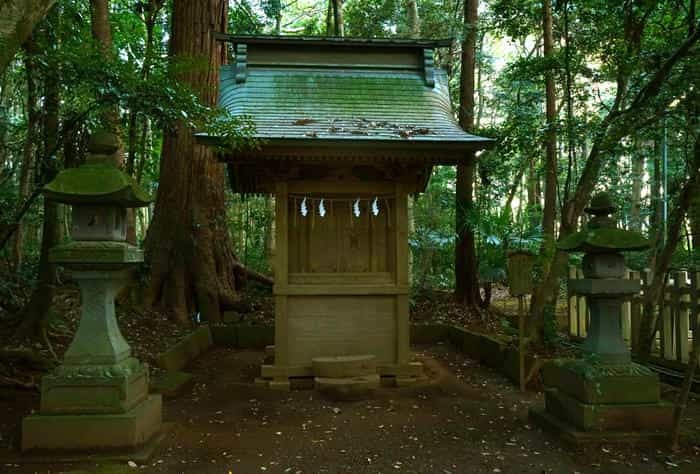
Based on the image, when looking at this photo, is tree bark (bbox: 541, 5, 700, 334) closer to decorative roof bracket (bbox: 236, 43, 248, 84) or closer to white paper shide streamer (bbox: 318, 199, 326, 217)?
white paper shide streamer (bbox: 318, 199, 326, 217)

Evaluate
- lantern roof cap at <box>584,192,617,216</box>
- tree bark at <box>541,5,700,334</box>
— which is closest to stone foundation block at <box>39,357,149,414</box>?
lantern roof cap at <box>584,192,617,216</box>

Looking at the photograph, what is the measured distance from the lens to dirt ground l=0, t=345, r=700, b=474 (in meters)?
4.08

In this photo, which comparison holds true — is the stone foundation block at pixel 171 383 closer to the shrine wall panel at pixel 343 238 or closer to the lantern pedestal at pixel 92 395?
the lantern pedestal at pixel 92 395

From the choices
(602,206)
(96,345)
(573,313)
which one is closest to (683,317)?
(602,206)

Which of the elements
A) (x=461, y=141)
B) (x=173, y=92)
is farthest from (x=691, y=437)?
(x=173, y=92)

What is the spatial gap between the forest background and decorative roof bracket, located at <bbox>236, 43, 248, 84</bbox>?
696 millimetres

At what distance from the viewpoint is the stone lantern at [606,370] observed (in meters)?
4.42

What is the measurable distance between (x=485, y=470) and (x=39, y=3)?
16.4ft

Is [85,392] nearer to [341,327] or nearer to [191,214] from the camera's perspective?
[341,327]

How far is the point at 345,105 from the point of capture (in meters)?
7.03

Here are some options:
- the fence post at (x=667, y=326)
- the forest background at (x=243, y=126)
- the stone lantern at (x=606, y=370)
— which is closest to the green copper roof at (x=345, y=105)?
the forest background at (x=243, y=126)

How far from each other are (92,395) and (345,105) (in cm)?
482

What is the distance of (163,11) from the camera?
15.3 metres

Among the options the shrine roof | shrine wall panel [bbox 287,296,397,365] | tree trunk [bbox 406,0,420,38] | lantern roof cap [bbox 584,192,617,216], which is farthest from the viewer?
tree trunk [bbox 406,0,420,38]
